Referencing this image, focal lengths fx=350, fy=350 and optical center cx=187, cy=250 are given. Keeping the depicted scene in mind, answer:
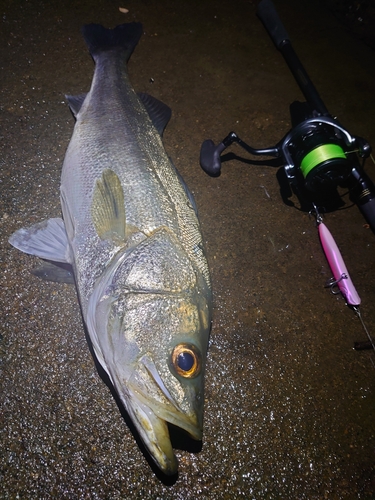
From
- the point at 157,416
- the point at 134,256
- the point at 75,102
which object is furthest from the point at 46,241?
the point at 157,416

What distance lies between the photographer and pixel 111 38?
2.88 metres

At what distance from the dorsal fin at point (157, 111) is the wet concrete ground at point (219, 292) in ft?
0.62

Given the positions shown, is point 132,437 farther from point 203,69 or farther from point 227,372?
point 203,69

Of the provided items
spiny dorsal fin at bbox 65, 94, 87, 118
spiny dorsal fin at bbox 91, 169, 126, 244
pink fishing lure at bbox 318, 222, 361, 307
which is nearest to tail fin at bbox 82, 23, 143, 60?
spiny dorsal fin at bbox 65, 94, 87, 118

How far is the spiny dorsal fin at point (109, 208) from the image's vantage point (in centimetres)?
195

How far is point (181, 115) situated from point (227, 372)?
2074mm

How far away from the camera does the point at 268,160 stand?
2910 mm

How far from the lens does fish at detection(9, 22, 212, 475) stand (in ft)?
5.14

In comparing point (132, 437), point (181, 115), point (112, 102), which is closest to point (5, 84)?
point (112, 102)

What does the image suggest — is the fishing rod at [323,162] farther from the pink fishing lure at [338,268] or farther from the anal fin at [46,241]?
the anal fin at [46,241]

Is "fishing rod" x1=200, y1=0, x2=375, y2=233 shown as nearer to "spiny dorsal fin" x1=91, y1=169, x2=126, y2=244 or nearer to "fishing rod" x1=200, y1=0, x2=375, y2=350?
"fishing rod" x1=200, y1=0, x2=375, y2=350

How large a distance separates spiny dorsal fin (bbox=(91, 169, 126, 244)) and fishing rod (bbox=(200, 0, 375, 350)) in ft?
2.97

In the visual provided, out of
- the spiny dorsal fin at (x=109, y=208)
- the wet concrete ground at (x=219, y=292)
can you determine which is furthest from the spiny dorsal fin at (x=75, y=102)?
the spiny dorsal fin at (x=109, y=208)

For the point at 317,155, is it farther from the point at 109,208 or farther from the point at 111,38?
the point at 111,38
